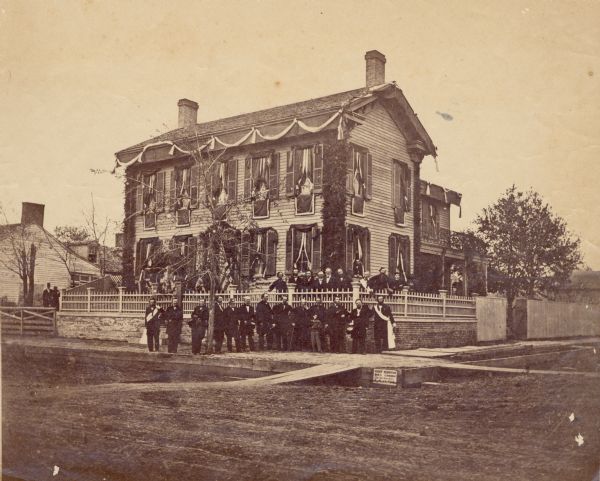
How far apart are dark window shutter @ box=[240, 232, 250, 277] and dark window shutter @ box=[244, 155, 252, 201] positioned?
0.69 m

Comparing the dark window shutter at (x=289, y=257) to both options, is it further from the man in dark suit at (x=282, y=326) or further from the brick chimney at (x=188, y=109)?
the brick chimney at (x=188, y=109)

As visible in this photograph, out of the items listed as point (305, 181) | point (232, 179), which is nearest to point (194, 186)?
point (232, 179)

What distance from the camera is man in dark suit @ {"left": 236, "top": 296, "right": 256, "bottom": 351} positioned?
10812mm

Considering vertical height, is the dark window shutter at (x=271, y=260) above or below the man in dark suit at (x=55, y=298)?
above

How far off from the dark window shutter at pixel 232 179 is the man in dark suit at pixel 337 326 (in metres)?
2.72

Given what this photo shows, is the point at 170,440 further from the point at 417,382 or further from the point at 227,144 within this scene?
the point at 227,144

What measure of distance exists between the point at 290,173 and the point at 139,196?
4.36 m

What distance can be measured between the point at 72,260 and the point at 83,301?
351cm

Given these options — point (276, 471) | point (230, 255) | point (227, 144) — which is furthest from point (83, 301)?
point (276, 471)

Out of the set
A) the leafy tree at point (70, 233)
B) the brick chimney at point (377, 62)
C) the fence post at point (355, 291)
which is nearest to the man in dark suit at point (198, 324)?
the fence post at point (355, 291)

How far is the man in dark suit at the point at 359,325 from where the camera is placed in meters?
9.93

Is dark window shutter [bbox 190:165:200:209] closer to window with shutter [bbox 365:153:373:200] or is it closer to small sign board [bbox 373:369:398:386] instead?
window with shutter [bbox 365:153:373:200]

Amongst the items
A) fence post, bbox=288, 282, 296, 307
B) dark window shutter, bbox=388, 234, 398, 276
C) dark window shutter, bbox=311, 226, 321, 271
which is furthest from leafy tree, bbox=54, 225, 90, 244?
dark window shutter, bbox=388, 234, 398, 276

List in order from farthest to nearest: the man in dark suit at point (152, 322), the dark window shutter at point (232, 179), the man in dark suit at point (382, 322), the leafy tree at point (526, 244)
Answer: the man in dark suit at point (152, 322)
the man in dark suit at point (382, 322)
the dark window shutter at point (232, 179)
the leafy tree at point (526, 244)
